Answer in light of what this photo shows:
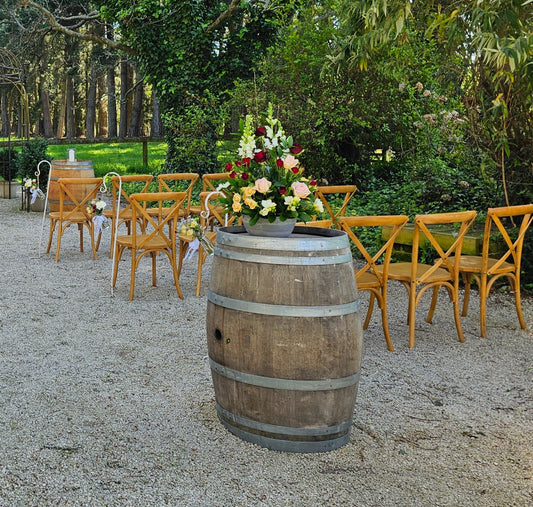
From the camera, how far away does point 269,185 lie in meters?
3.07

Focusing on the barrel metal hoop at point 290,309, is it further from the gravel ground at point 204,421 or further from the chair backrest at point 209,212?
the chair backrest at point 209,212

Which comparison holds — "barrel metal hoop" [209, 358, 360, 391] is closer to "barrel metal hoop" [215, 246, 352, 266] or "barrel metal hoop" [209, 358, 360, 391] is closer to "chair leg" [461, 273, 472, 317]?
"barrel metal hoop" [215, 246, 352, 266]

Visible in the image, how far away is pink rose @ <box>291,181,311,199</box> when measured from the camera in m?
3.07

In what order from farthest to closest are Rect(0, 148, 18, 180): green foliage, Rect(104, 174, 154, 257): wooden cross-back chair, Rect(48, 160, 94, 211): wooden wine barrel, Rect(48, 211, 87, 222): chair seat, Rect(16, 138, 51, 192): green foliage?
1. Rect(0, 148, 18, 180): green foliage
2. Rect(16, 138, 51, 192): green foliage
3. Rect(48, 160, 94, 211): wooden wine barrel
4. Rect(48, 211, 87, 222): chair seat
5. Rect(104, 174, 154, 257): wooden cross-back chair

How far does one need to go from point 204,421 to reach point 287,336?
2.54 feet

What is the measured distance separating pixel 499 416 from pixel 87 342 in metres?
2.67

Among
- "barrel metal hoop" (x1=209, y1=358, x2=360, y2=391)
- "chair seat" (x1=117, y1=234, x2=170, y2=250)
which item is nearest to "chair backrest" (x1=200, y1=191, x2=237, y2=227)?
"chair seat" (x1=117, y1=234, x2=170, y2=250)

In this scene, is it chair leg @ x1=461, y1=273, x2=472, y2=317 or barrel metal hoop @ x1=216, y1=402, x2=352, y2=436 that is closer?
barrel metal hoop @ x1=216, y1=402, x2=352, y2=436

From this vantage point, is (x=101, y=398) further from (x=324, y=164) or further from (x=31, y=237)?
(x=324, y=164)

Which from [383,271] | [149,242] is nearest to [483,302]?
[383,271]

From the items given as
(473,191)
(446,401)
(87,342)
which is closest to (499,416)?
(446,401)

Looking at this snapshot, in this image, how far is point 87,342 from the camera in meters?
4.68

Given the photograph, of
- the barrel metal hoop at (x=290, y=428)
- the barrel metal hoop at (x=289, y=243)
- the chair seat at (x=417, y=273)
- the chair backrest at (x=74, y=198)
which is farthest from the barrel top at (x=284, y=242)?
the chair backrest at (x=74, y=198)

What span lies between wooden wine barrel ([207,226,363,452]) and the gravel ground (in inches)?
5.7
